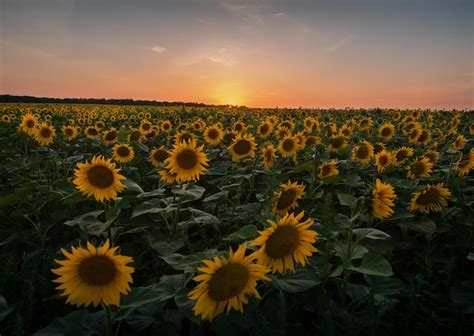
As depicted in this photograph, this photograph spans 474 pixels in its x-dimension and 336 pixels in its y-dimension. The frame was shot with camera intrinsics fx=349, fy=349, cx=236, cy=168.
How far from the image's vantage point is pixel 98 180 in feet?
9.91

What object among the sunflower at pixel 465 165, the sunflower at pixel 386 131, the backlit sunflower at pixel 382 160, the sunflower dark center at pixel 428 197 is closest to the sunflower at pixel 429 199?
the sunflower dark center at pixel 428 197

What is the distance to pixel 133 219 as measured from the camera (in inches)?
136

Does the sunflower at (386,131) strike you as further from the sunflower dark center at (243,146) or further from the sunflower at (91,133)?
the sunflower at (91,133)

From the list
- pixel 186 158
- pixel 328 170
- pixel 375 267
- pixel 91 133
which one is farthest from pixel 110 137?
pixel 375 267

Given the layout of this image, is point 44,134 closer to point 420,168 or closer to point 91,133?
point 91,133

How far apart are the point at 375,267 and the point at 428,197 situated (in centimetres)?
180

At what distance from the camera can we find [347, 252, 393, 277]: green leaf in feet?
6.64

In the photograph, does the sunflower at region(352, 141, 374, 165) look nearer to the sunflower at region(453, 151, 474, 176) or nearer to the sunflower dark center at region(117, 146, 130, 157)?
the sunflower at region(453, 151, 474, 176)

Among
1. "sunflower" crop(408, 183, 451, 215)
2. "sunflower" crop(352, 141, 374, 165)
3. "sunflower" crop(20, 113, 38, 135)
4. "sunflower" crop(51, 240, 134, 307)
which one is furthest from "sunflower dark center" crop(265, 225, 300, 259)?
"sunflower" crop(20, 113, 38, 135)

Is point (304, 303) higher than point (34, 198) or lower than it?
lower

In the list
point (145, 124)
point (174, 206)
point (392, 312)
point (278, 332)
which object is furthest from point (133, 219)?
point (145, 124)

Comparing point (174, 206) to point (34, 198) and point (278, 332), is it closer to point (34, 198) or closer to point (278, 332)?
point (34, 198)

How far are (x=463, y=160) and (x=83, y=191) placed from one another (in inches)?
184

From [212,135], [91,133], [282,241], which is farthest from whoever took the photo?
[91,133]
